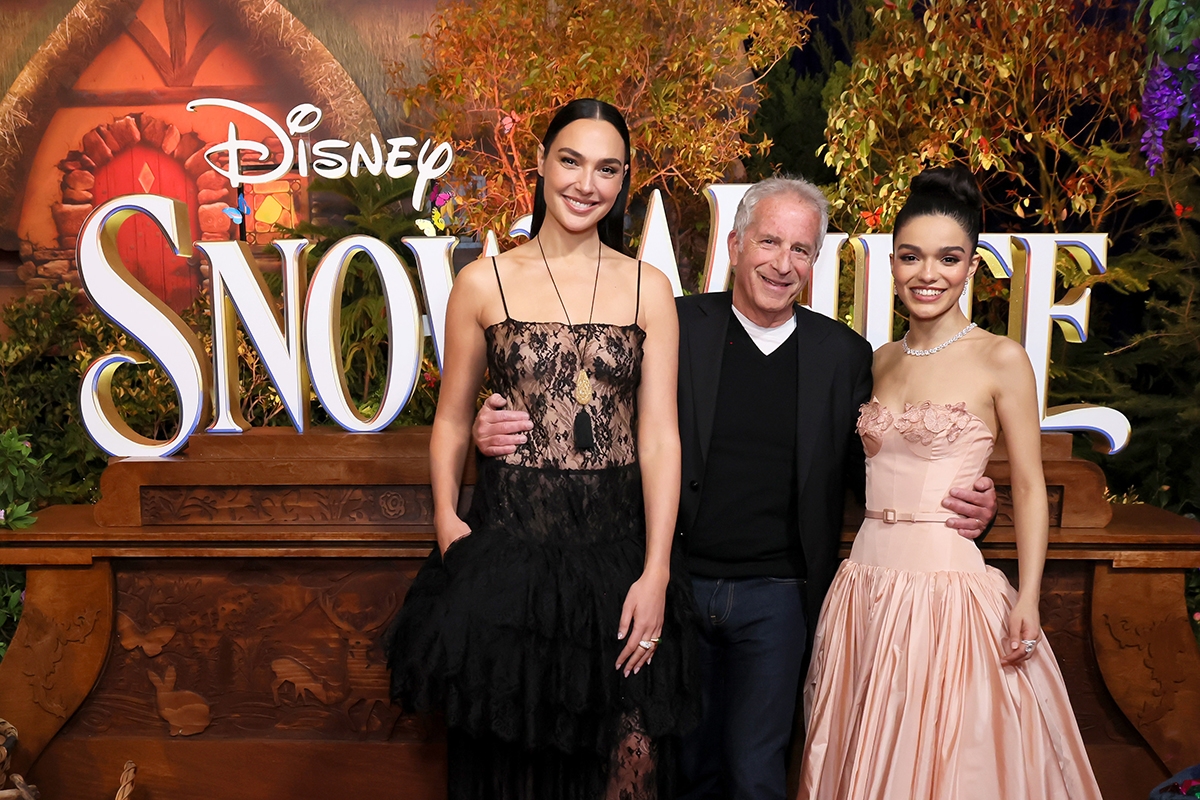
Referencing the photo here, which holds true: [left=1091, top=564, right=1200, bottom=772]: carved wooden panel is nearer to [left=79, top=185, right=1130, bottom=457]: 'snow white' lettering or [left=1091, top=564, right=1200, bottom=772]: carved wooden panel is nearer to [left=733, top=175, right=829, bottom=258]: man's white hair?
[left=79, top=185, right=1130, bottom=457]: 'snow white' lettering

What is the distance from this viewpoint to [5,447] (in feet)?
10.8

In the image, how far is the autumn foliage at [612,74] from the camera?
17.3ft

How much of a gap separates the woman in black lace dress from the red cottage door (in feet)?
17.9

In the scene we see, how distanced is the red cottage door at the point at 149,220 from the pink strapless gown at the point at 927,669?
592cm

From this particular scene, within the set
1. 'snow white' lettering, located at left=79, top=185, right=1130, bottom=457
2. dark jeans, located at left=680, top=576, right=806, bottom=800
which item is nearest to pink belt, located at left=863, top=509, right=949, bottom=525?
dark jeans, located at left=680, top=576, right=806, bottom=800

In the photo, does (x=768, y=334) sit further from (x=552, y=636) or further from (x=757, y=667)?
(x=552, y=636)

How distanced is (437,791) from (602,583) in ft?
3.87

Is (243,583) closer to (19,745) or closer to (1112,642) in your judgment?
(19,745)

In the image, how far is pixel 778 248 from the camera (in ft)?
8.14

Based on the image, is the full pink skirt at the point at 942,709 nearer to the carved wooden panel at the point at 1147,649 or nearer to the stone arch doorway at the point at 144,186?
the carved wooden panel at the point at 1147,649

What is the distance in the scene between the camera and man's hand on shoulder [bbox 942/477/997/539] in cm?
236

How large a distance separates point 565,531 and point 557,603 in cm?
16

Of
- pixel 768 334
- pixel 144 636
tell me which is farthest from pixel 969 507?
pixel 144 636

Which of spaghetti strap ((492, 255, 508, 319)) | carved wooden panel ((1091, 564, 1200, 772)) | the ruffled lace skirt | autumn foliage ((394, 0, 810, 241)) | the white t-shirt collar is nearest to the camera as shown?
the ruffled lace skirt
